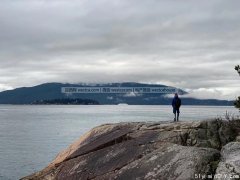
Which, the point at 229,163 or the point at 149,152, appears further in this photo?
the point at 149,152

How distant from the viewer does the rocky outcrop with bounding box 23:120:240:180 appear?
580 inches

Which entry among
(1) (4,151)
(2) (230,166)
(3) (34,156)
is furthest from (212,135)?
(1) (4,151)

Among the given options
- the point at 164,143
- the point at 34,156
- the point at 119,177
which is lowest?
the point at 34,156

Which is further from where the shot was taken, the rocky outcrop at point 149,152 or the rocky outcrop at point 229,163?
the rocky outcrop at point 149,152

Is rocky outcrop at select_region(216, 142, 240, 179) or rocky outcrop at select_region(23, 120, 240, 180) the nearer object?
rocky outcrop at select_region(216, 142, 240, 179)

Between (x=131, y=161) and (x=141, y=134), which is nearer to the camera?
(x=131, y=161)

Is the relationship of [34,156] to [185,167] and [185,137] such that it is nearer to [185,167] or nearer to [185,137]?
[185,137]

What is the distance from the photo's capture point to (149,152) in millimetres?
17188

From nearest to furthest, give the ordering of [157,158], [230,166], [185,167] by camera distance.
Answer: [230,166] < [185,167] < [157,158]

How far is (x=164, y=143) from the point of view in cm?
1742

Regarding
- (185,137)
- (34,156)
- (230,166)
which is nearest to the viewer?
(230,166)

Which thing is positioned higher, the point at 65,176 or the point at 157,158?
the point at 157,158

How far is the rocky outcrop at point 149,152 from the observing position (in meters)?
14.7

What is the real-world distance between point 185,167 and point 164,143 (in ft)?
9.49
